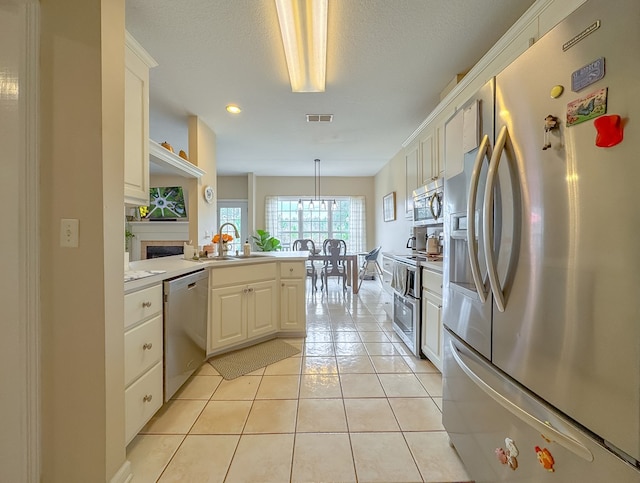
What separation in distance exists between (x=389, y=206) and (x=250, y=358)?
3.95 metres

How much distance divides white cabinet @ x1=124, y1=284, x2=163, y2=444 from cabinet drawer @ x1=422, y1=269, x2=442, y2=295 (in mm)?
1862

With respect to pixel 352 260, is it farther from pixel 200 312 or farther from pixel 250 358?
pixel 200 312

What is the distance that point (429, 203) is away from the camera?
278cm

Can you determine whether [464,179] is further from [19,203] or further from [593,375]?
[19,203]

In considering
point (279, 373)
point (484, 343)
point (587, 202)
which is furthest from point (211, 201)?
point (587, 202)

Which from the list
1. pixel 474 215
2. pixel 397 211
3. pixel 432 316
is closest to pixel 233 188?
pixel 397 211

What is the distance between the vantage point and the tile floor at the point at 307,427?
1296 mm

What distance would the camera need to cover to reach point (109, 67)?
3.72 ft

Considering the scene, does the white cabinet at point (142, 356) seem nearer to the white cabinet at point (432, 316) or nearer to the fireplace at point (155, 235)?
the white cabinet at point (432, 316)

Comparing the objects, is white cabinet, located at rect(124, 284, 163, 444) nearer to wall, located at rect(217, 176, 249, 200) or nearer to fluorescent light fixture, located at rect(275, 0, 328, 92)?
fluorescent light fixture, located at rect(275, 0, 328, 92)

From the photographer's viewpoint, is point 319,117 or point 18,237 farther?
point 319,117

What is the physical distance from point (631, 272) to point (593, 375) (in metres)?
0.27

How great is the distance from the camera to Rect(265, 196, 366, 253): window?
22.6ft

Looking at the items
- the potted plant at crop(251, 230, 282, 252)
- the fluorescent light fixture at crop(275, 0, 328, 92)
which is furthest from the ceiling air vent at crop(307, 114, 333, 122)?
the potted plant at crop(251, 230, 282, 252)
